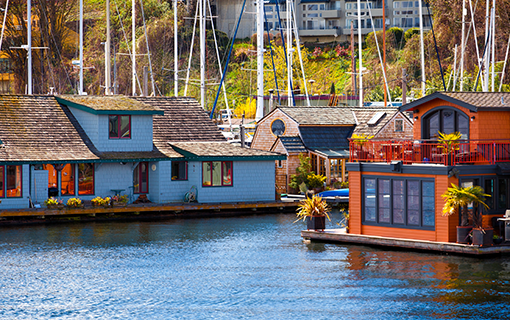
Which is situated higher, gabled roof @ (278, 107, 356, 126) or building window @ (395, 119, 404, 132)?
gabled roof @ (278, 107, 356, 126)

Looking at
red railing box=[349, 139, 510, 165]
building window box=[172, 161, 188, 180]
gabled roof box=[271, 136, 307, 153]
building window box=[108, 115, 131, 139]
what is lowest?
building window box=[172, 161, 188, 180]

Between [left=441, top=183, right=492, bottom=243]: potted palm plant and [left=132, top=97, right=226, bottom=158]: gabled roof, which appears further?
[left=132, top=97, right=226, bottom=158]: gabled roof

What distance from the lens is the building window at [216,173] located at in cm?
4153

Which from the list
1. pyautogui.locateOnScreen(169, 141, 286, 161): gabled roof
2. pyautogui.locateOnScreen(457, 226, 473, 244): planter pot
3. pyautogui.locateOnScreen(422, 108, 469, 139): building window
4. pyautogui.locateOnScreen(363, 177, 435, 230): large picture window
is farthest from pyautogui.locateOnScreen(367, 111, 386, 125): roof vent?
pyautogui.locateOnScreen(457, 226, 473, 244): planter pot

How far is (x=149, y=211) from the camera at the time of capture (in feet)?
128

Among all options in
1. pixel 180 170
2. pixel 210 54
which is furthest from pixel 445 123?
pixel 210 54

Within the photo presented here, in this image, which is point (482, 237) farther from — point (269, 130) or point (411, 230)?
point (269, 130)

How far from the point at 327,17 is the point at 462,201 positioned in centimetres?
8291

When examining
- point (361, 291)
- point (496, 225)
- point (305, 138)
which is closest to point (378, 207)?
point (496, 225)

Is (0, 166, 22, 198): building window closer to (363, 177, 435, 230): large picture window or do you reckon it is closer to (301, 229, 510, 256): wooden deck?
(301, 229, 510, 256): wooden deck

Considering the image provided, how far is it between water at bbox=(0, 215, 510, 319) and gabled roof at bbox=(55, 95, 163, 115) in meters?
8.87

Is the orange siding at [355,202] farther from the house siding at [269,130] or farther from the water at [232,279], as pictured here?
the house siding at [269,130]

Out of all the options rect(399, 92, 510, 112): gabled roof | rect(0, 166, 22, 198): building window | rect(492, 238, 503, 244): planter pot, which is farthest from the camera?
rect(0, 166, 22, 198): building window

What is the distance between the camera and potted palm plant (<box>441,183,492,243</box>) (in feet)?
85.8
